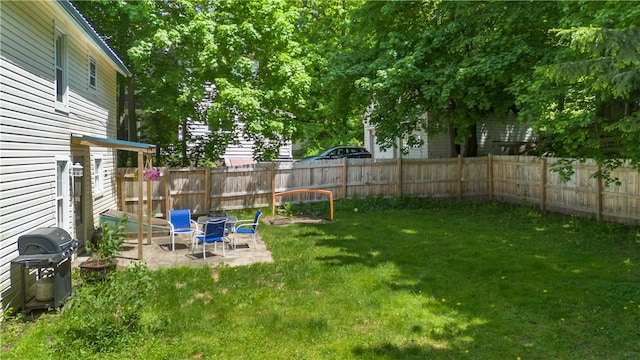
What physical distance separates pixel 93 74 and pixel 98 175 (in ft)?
8.51

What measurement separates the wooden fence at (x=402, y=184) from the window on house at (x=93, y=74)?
3.10 metres

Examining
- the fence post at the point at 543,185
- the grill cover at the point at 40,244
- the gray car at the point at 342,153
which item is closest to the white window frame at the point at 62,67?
the grill cover at the point at 40,244

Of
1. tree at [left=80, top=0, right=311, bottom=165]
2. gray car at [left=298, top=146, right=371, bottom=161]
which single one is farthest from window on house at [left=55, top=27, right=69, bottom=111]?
gray car at [left=298, top=146, right=371, bottom=161]

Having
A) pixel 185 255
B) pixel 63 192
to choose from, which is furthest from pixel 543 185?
pixel 63 192

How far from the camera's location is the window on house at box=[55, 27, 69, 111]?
834 cm

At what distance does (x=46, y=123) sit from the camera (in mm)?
7219

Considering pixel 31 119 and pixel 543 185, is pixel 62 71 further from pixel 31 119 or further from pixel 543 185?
pixel 543 185

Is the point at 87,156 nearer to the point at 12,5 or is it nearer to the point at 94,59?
the point at 94,59

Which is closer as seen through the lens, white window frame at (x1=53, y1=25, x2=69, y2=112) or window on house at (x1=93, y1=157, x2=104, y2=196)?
white window frame at (x1=53, y1=25, x2=69, y2=112)

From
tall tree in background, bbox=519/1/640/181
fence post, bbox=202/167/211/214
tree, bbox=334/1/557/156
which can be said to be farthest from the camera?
fence post, bbox=202/167/211/214

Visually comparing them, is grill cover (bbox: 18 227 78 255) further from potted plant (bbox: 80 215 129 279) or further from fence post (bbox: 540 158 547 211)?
fence post (bbox: 540 158 547 211)

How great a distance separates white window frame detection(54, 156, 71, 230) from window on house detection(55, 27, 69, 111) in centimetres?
110

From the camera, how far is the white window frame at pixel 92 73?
10.3 meters

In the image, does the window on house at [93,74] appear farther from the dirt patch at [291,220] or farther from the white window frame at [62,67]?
the dirt patch at [291,220]
